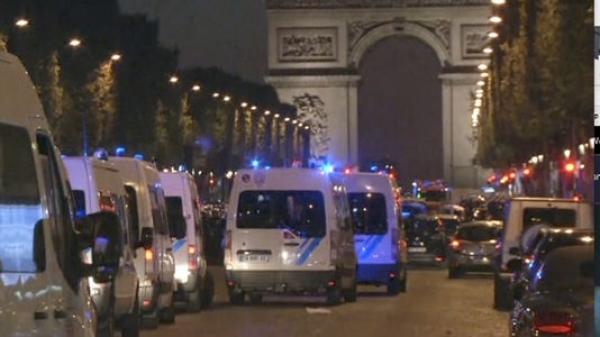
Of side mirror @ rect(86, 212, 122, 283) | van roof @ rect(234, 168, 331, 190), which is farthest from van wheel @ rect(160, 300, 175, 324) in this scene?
side mirror @ rect(86, 212, 122, 283)

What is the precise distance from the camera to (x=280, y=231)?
2561 cm

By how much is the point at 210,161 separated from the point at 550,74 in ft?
118

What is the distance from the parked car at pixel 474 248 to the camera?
37.9 meters

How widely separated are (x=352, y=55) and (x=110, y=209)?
366 feet

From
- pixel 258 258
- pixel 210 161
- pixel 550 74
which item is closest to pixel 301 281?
pixel 258 258

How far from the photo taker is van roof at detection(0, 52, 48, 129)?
7.62 m

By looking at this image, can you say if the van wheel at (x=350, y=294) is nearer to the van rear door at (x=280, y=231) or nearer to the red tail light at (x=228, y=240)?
the van rear door at (x=280, y=231)

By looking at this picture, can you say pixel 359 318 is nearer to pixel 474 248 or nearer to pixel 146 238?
pixel 146 238

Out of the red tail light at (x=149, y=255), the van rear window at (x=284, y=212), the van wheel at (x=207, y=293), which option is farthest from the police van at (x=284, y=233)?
the red tail light at (x=149, y=255)

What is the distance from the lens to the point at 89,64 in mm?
55469

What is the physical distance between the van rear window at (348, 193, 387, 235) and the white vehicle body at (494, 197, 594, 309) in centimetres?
327

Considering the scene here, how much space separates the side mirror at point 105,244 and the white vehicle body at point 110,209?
6.22m

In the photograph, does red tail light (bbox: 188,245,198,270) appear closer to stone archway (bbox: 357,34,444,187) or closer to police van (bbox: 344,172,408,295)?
police van (bbox: 344,172,408,295)

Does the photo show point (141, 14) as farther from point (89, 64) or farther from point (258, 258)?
point (258, 258)
